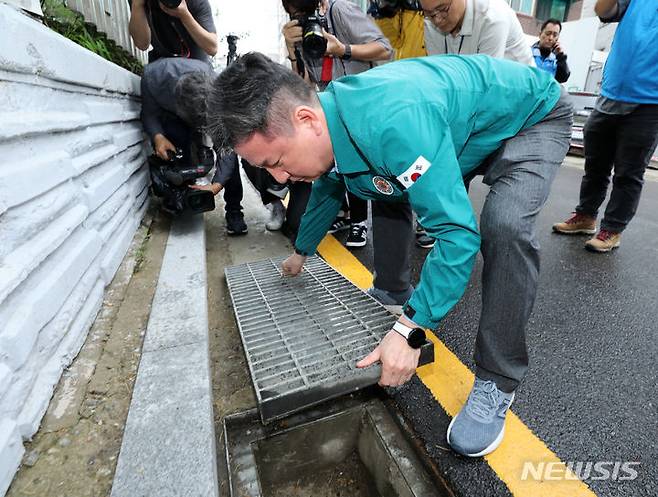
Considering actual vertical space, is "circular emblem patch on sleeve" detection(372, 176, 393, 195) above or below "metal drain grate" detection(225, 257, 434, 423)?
above

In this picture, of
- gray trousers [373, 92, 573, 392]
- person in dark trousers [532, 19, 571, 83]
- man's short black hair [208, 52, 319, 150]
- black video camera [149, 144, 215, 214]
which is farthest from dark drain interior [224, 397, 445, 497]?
person in dark trousers [532, 19, 571, 83]

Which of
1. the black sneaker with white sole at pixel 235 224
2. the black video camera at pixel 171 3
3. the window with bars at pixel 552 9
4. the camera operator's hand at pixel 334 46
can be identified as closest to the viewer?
the camera operator's hand at pixel 334 46

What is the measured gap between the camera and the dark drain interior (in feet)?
4.13

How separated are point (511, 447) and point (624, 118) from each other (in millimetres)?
2271

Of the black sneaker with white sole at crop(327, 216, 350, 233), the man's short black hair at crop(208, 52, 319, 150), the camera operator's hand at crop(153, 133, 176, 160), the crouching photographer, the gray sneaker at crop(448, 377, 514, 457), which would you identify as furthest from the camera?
the black sneaker with white sole at crop(327, 216, 350, 233)

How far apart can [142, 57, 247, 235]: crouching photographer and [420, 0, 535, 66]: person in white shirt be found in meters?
1.49

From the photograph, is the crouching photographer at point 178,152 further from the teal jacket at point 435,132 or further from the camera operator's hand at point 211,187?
the teal jacket at point 435,132

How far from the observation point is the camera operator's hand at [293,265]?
80.8 inches

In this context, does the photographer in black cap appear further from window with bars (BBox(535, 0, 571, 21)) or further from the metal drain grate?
window with bars (BBox(535, 0, 571, 21))

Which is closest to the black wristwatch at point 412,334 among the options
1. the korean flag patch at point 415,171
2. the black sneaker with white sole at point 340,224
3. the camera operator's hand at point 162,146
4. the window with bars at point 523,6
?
the korean flag patch at point 415,171

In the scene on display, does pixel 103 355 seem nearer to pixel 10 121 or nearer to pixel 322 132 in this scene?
pixel 10 121

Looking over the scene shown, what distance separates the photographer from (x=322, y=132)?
1.16 m

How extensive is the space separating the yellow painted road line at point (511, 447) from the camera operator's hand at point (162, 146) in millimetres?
2262

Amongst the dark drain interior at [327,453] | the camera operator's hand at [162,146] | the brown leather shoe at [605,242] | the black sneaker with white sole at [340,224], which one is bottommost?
the dark drain interior at [327,453]
